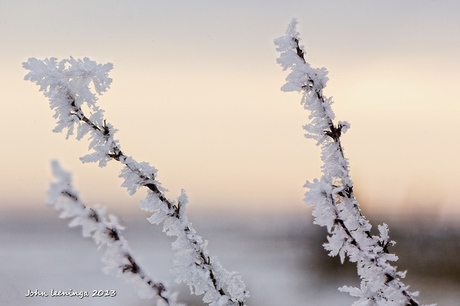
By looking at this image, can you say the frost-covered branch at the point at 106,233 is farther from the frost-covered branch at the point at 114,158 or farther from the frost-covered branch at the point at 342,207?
the frost-covered branch at the point at 342,207

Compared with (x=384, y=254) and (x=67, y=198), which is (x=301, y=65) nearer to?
(x=384, y=254)

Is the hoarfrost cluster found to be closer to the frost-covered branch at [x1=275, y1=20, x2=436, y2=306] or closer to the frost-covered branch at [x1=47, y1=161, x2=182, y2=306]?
the frost-covered branch at [x1=275, y1=20, x2=436, y2=306]

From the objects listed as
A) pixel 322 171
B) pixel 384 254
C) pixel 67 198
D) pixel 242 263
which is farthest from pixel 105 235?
pixel 242 263

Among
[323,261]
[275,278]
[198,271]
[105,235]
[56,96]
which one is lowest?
[105,235]

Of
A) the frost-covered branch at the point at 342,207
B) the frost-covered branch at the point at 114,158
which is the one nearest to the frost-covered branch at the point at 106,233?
the frost-covered branch at the point at 114,158

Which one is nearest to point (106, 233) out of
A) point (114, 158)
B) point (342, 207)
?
point (114, 158)

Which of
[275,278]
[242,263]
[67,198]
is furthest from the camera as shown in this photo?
[242,263]

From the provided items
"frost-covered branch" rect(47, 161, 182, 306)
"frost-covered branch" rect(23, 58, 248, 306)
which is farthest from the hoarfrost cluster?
"frost-covered branch" rect(47, 161, 182, 306)
